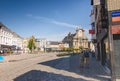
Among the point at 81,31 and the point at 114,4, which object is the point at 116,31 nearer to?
the point at 114,4

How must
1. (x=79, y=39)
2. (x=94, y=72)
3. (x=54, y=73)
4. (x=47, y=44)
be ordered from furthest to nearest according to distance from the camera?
(x=47, y=44) → (x=79, y=39) → (x=94, y=72) → (x=54, y=73)

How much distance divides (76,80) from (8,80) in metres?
4.24

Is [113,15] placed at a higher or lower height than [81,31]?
lower

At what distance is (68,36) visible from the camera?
470ft

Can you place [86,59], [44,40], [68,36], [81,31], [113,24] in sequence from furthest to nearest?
1. [44,40]
2. [68,36]
3. [81,31]
4. [86,59]
5. [113,24]

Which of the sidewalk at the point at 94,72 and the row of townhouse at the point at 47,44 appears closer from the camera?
the sidewalk at the point at 94,72

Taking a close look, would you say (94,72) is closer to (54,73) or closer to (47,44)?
(54,73)

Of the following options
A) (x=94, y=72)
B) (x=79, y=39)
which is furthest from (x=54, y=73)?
(x=79, y=39)

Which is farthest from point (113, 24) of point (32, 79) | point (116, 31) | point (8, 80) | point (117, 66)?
point (8, 80)

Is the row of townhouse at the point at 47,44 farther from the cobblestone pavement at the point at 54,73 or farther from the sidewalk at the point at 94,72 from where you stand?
the sidewalk at the point at 94,72

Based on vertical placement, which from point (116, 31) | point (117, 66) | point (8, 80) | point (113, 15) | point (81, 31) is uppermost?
point (81, 31)

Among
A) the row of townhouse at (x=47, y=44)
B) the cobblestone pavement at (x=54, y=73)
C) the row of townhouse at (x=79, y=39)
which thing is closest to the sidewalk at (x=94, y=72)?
the cobblestone pavement at (x=54, y=73)

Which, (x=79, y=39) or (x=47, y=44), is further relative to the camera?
(x=47, y=44)

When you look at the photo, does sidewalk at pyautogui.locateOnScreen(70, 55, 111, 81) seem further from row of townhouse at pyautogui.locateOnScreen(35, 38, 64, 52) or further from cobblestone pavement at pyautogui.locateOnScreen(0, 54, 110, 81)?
row of townhouse at pyautogui.locateOnScreen(35, 38, 64, 52)
